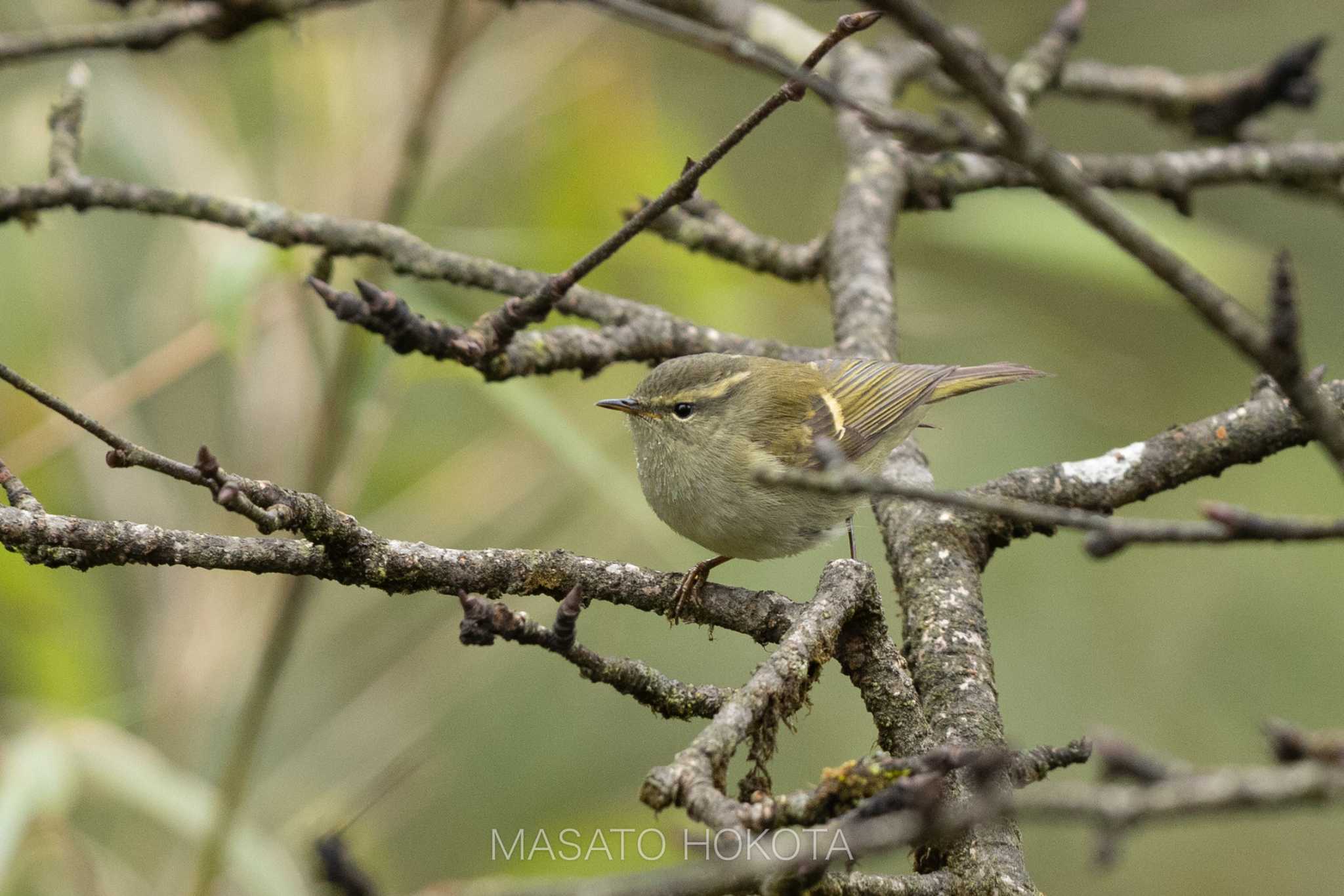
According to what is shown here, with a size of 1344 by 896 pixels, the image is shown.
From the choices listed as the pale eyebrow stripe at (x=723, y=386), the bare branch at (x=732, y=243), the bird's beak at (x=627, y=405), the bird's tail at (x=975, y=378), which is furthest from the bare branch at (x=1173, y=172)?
the bird's beak at (x=627, y=405)

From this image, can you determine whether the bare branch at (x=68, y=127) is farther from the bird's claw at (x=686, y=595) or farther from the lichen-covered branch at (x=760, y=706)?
the lichen-covered branch at (x=760, y=706)

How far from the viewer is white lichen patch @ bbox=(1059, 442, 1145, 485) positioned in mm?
2848

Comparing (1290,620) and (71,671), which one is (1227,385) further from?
(71,671)

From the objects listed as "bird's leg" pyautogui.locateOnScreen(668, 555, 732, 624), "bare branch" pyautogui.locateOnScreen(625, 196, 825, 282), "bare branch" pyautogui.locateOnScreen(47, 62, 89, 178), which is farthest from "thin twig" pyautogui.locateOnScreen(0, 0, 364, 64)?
"bird's leg" pyautogui.locateOnScreen(668, 555, 732, 624)

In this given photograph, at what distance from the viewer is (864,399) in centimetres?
377

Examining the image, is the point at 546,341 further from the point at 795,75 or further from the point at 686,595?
the point at 795,75

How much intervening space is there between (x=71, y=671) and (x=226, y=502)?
2773 mm

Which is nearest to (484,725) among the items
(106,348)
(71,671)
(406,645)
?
(406,645)

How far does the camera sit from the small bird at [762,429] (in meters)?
3.36

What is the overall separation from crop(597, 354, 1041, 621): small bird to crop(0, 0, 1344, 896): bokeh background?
0.28 m

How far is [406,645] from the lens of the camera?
17.7 feet

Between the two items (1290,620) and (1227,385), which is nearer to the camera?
(1290,620)

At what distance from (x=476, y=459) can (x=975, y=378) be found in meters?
2.19

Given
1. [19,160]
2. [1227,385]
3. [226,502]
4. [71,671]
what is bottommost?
[226,502]
